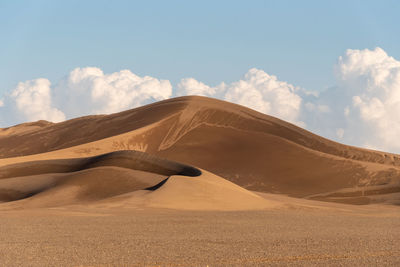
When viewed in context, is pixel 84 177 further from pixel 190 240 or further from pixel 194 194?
pixel 190 240

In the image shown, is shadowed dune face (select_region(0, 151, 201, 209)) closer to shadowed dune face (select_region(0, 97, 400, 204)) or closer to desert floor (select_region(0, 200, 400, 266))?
shadowed dune face (select_region(0, 97, 400, 204))

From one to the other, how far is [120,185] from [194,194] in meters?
9.53

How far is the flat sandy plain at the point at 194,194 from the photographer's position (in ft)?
64.8

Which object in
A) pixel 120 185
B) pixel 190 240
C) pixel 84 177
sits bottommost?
pixel 190 240

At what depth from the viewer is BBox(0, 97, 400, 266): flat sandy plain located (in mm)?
19750

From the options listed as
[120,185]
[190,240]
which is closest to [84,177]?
[120,185]

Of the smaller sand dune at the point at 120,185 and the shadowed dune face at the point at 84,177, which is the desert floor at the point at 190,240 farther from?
the shadowed dune face at the point at 84,177

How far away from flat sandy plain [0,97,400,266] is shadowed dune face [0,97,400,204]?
0.26 meters

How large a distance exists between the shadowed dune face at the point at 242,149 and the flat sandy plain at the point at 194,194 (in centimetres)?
26

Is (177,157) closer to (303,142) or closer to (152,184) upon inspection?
(303,142)

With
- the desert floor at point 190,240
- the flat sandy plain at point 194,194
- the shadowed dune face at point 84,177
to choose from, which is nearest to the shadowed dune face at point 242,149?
the flat sandy plain at point 194,194

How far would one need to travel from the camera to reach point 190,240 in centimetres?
2242

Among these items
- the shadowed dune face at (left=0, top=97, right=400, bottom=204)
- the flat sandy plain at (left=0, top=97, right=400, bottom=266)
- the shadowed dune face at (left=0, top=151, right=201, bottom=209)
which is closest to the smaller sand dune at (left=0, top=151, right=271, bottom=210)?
the shadowed dune face at (left=0, top=151, right=201, bottom=209)

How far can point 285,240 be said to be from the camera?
22.8 m
